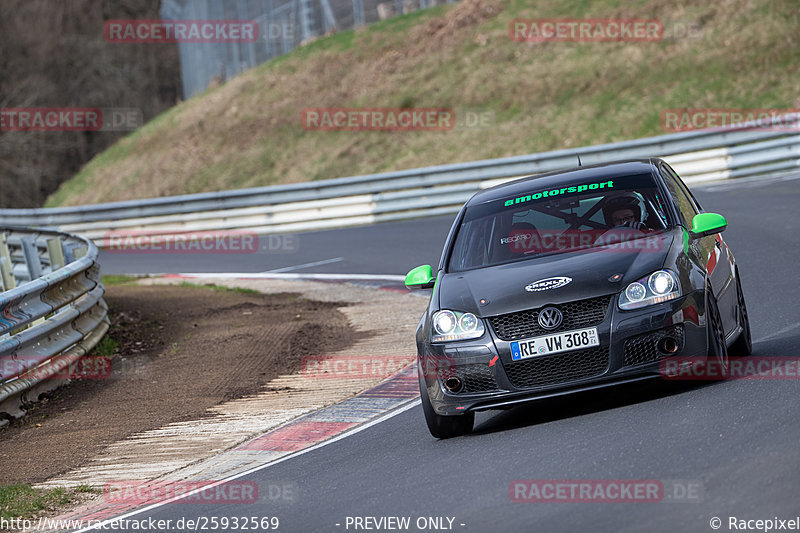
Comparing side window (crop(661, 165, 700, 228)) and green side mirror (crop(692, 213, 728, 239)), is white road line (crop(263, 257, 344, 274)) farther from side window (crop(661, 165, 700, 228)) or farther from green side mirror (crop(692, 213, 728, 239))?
green side mirror (crop(692, 213, 728, 239))

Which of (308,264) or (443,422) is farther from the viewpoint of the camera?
(308,264)

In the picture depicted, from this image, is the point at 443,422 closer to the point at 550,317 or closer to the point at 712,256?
the point at 550,317

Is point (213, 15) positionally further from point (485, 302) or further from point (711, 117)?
point (485, 302)

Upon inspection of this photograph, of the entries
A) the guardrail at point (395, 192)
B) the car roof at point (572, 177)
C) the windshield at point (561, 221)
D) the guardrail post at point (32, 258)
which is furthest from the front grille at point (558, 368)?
the guardrail at point (395, 192)

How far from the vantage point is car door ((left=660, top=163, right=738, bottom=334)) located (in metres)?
7.25

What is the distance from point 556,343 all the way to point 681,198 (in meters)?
2.04

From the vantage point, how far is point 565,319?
6.62 m

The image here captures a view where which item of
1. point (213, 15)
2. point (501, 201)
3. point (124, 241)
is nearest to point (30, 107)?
point (213, 15)

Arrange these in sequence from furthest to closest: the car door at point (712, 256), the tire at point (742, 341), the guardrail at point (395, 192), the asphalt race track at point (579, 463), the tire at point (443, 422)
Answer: the guardrail at point (395, 192), the tire at point (742, 341), the car door at point (712, 256), the tire at point (443, 422), the asphalt race track at point (579, 463)

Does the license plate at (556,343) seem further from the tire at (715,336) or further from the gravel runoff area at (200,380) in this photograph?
the gravel runoff area at (200,380)

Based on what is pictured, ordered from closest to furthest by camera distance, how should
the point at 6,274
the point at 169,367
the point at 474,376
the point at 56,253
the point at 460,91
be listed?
the point at 474,376 → the point at 169,367 → the point at 56,253 → the point at 6,274 → the point at 460,91

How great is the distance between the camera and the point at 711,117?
91.6 feet

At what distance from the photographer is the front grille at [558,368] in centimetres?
659

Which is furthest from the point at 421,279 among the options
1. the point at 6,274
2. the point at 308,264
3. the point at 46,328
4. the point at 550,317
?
the point at 308,264
